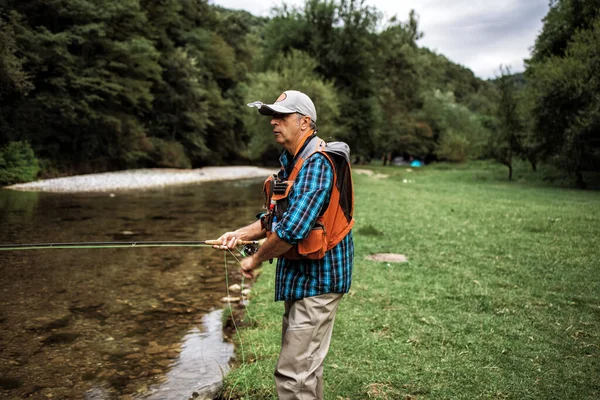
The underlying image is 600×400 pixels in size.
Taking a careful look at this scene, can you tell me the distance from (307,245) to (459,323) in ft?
13.0

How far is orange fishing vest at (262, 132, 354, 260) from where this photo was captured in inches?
120

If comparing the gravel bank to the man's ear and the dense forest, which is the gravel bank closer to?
the dense forest

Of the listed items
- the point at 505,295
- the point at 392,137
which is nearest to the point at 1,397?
the point at 505,295

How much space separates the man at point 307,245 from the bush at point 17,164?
27.3 metres

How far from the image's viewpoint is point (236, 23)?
68.5 m

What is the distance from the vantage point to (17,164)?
26.4m

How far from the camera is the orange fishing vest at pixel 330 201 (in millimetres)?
3039

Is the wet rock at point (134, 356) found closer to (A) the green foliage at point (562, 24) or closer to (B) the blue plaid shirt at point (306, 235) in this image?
(B) the blue plaid shirt at point (306, 235)

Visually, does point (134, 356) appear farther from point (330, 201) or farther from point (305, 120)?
point (305, 120)

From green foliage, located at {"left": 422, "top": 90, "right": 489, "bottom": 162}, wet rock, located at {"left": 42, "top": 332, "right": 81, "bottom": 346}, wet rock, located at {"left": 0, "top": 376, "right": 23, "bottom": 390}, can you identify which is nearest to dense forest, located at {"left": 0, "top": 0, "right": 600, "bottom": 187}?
green foliage, located at {"left": 422, "top": 90, "right": 489, "bottom": 162}

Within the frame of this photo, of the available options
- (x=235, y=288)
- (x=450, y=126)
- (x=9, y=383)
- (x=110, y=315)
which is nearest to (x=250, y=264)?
(x=9, y=383)

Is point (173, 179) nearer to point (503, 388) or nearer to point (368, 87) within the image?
point (368, 87)

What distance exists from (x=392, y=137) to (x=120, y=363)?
6701 centimetres

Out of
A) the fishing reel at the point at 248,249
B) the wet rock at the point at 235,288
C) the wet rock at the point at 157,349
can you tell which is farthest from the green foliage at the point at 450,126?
the fishing reel at the point at 248,249
